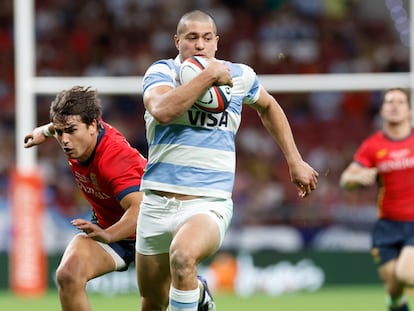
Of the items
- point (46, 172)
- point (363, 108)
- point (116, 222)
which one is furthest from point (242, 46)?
point (116, 222)

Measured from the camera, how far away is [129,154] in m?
6.49

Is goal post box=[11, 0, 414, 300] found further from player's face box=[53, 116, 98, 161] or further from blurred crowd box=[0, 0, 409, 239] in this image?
player's face box=[53, 116, 98, 161]

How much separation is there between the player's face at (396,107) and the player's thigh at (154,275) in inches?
140

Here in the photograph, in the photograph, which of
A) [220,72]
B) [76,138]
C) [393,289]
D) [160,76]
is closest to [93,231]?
[76,138]

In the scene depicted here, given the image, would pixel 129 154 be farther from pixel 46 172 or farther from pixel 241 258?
pixel 46 172

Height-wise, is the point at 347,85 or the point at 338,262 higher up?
the point at 347,85

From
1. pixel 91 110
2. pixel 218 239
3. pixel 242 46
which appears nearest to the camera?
pixel 218 239

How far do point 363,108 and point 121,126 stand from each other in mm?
3636

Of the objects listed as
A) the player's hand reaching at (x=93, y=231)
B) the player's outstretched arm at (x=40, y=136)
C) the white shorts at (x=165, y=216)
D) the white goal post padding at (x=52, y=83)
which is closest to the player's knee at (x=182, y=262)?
the white shorts at (x=165, y=216)

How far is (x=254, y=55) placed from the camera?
53.7 feet

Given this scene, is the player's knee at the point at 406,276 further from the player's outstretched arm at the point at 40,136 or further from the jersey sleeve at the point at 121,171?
the player's outstretched arm at the point at 40,136

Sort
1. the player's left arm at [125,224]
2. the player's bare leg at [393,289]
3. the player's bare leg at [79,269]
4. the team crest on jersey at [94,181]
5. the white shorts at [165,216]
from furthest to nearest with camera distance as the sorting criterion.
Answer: the player's bare leg at [393,289] < the team crest on jersey at [94,181] < the player's bare leg at [79,269] < the player's left arm at [125,224] < the white shorts at [165,216]

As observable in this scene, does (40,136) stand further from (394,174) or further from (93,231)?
(394,174)

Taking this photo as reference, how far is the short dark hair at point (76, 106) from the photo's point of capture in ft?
20.7
